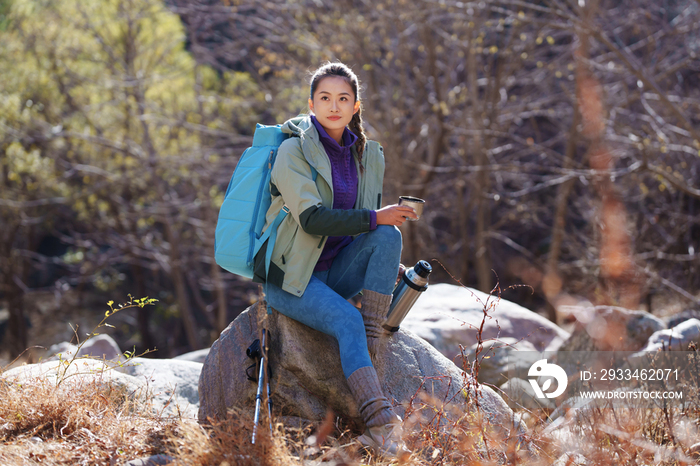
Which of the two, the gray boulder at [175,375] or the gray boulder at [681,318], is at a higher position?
the gray boulder at [681,318]

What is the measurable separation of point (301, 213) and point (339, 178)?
1.10ft

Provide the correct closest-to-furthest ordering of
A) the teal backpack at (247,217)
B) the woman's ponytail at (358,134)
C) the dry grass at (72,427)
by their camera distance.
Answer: the dry grass at (72,427), the teal backpack at (247,217), the woman's ponytail at (358,134)

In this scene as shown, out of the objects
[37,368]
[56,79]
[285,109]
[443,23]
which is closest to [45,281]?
[56,79]

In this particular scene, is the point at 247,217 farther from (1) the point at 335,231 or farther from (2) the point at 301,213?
(1) the point at 335,231

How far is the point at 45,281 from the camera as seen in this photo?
1418 cm

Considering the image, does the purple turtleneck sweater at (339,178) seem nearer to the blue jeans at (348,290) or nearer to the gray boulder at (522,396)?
the blue jeans at (348,290)

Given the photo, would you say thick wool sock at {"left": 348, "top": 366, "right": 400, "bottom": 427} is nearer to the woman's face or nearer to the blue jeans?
the blue jeans

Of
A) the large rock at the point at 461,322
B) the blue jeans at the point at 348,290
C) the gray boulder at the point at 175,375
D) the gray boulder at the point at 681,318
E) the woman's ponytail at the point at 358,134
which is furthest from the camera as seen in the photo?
the large rock at the point at 461,322

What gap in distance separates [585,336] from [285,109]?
6.40 meters

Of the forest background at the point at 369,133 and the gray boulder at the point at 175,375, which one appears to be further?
the forest background at the point at 369,133

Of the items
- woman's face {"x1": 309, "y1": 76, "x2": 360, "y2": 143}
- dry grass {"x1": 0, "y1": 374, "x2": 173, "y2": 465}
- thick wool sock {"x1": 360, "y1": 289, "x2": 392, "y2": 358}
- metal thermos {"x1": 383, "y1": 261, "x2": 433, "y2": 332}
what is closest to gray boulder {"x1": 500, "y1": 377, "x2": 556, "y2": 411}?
metal thermos {"x1": 383, "y1": 261, "x2": 433, "y2": 332}

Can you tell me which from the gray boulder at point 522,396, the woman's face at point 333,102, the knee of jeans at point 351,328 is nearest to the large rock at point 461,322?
the gray boulder at point 522,396

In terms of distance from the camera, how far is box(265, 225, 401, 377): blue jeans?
8.54 feet

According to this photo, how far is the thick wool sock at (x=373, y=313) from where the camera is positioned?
280cm
